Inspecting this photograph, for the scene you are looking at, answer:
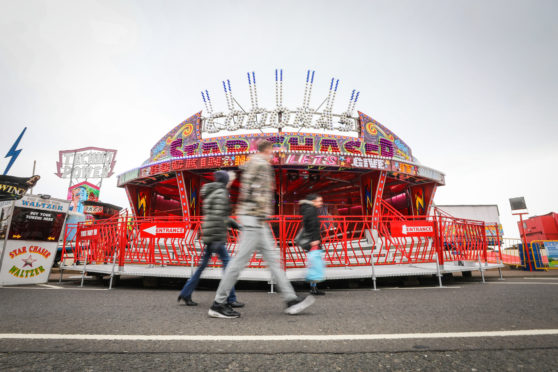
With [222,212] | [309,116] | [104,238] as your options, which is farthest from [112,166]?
[222,212]

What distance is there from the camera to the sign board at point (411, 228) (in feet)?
18.2

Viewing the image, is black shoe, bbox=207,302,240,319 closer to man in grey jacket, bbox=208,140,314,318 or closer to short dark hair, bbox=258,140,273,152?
man in grey jacket, bbox=208,140,314,318

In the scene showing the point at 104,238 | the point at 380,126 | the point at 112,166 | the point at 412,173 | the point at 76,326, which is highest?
the point at 112,166

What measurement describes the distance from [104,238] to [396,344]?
700 centimetres

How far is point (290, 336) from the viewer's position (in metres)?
2.20

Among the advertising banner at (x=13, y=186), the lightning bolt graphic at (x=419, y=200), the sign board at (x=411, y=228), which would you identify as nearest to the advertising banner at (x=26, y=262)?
the advertising banner at (x=13, y=186)

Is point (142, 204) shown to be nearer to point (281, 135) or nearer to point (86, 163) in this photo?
point (281, 135)

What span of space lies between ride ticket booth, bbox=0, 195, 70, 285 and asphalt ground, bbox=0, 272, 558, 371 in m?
3.07

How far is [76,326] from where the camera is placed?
2512 millimetres

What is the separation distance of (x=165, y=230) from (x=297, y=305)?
3.89 metres

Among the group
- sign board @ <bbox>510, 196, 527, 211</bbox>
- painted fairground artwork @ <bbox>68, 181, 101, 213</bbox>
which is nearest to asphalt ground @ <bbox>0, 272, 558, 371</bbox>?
sign board @ <bbox>510, 196, 527, 211</bbox>

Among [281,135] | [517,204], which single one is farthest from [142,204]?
[517,204]

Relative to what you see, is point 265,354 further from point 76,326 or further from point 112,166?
point 112,166

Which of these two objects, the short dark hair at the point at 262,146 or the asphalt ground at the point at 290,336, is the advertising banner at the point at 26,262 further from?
the short dark hair at the point at 262,146
